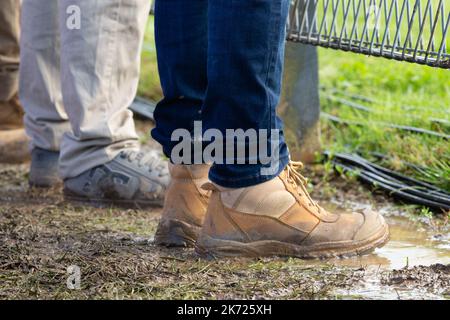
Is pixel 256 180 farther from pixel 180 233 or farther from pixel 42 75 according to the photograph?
pixel 42 75

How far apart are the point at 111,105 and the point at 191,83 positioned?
2.38 feet

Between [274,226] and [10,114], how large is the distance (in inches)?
77.7

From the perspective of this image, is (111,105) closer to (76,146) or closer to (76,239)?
(76,146)

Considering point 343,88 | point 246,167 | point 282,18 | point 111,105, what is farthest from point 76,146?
point 343,88

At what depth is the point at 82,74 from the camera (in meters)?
2.81

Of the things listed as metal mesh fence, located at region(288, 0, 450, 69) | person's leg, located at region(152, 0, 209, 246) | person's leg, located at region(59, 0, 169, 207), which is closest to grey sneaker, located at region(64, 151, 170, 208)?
person's leg, located at region(59, 0, 169, 207)

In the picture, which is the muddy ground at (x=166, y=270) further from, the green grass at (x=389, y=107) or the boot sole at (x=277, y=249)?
the green grass at (x=389, y=107)

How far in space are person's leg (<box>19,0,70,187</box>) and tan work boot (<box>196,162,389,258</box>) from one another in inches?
45.2

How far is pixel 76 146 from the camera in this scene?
2.91 m

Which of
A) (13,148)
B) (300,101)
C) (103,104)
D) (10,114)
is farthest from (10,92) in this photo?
(300,101)

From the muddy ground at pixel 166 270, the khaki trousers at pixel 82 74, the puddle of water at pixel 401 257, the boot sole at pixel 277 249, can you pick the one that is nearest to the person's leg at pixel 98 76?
the khaki trousers at pixel 82 74

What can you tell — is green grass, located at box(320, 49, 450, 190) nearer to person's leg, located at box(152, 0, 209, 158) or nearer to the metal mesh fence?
the metal mesh fence
